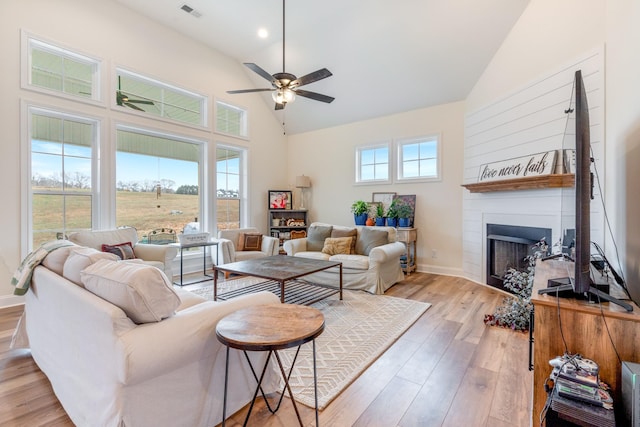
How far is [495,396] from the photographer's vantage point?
6.07 ft

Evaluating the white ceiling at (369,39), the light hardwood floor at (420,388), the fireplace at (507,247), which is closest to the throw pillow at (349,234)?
the light hardwood floor at (420,388)

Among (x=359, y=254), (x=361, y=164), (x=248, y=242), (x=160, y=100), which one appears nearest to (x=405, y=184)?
(x=361, y=164)

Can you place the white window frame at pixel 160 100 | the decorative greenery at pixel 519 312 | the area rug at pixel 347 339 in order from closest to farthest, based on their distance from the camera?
the area rug at pixel 347 339, the decorative greenery at pixel 519 312, the white window frame at pixel 160 100

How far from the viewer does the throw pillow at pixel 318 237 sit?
480 cm

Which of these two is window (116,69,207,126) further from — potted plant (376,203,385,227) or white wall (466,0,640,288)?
white wall (466,0,640,288)

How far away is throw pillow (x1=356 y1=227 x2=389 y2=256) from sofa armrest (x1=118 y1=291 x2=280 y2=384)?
118 inches

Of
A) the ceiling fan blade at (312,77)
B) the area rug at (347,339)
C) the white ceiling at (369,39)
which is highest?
the white ceiling at (369,39)

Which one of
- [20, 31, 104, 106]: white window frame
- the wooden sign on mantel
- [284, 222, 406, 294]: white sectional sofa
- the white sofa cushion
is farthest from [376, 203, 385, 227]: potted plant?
[20, 31, 104, 106]: white window frame

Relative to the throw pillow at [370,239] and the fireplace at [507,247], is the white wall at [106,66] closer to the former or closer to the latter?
the throw pillow at [370,239]

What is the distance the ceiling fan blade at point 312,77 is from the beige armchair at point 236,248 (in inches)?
103

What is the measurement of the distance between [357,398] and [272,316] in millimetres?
838

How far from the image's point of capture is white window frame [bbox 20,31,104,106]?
138 inches

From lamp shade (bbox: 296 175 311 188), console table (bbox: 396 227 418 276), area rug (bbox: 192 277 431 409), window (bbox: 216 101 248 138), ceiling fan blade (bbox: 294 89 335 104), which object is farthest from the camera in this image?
lamp shade (bbox: 296 175 311 188)

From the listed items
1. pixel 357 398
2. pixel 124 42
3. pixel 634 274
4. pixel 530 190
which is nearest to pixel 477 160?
pixel 530 190
